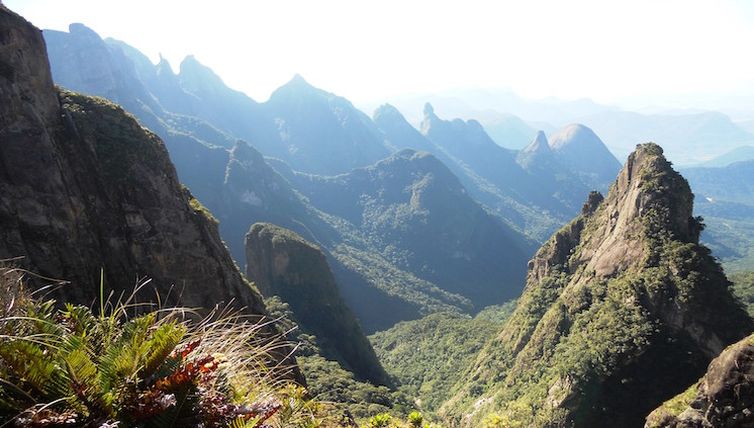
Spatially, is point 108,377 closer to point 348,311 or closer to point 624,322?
point 624,322

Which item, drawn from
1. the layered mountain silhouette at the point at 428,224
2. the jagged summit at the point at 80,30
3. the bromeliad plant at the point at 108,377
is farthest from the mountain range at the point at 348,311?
the jagged summit at the point at 80,30

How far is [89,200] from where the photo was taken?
23375 mm

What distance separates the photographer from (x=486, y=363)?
48.0 meters

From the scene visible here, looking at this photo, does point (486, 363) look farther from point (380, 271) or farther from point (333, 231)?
point (333, 231)

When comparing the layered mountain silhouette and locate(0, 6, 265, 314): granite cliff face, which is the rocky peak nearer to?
locate(0, 6, 265, 314): granite cliff face

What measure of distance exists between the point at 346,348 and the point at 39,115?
4331 centimetres

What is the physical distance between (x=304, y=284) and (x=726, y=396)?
56606mm

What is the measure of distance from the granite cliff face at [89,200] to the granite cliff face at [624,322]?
18513mm

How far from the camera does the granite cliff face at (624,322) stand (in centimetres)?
2527

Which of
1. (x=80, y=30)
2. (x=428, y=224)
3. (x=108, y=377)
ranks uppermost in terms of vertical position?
(x=80, y=30)

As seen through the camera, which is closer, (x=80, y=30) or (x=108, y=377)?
(x=108, y=377)

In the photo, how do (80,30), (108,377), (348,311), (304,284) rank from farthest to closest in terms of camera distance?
(80,30) → (304,284) → (348,311) → (108,377)

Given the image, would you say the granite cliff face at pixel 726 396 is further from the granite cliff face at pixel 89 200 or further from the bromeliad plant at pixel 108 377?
the granite cliff face at pixel 89 200

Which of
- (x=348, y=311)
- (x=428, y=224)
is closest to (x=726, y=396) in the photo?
(x=348, y=311)
